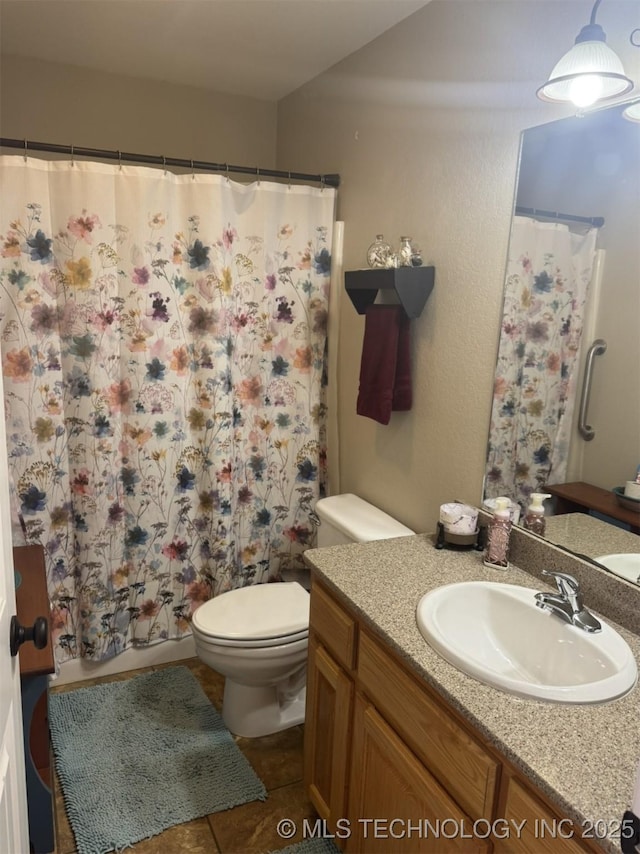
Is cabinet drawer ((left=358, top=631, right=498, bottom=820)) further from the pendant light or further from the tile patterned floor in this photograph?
the pendant light

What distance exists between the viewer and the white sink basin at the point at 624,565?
4.34 ft

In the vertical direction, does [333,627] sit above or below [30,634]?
below

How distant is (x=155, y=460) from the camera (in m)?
2.28

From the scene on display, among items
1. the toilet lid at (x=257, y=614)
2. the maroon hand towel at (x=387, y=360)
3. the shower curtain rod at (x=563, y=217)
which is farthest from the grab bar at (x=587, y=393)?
the toilet lid at (x=257, y=614)

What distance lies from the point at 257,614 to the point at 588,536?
1087 millimetres

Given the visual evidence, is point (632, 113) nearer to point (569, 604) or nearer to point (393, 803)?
point (569, 604)

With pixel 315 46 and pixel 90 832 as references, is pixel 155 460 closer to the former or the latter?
pixel 90 832

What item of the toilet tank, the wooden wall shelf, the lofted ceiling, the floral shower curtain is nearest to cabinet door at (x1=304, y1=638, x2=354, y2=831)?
the toilet tank

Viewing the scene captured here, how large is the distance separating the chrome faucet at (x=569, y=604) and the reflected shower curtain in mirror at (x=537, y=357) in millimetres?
298

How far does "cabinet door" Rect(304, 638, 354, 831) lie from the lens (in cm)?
148

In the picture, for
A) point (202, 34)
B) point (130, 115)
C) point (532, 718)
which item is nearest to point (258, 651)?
point (532, 718)

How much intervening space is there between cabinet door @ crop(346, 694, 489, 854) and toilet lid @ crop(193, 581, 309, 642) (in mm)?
549

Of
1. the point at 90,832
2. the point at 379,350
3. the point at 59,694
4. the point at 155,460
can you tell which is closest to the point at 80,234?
the point at 155,460

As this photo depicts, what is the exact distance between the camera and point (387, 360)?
6.44ft
